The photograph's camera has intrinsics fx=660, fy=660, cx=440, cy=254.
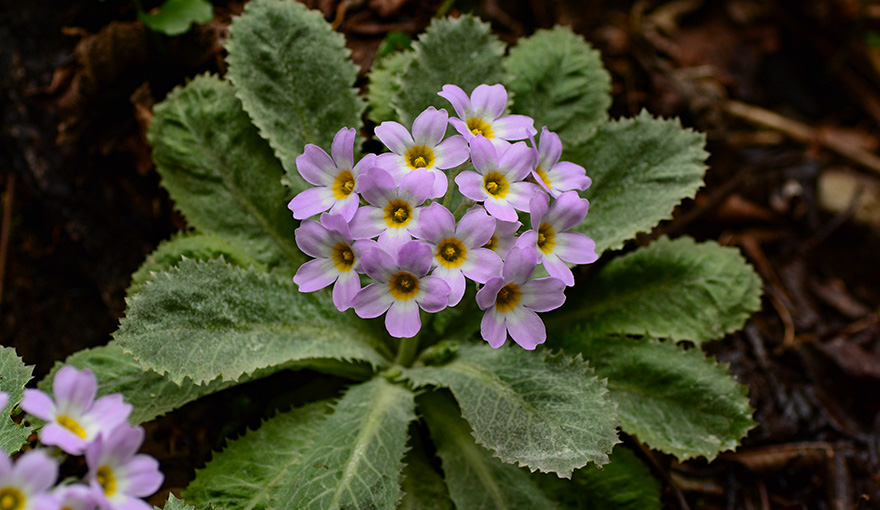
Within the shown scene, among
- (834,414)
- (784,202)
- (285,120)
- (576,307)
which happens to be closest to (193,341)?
(285,120)

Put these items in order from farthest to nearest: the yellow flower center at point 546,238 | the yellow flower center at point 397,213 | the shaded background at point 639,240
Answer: the shaded background at point 639,240
the yellow flower center at point 546,238
the yellow flower center at point 397,213

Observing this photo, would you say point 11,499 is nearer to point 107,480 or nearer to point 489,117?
point 107,480

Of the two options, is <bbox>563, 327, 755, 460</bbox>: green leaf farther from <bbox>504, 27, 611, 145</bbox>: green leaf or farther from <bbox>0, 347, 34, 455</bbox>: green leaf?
<bbox>0, 347, 34, 455</bbox>: green leaf

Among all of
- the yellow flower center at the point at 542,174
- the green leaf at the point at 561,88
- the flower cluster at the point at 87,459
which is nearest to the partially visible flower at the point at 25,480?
the flower cluster at the point at 87,459

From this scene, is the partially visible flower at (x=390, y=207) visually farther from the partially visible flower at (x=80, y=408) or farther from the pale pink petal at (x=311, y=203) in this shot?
the partially visible flower at (x=80, y=408)

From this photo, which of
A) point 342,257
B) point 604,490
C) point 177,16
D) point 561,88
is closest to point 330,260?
point 342,257

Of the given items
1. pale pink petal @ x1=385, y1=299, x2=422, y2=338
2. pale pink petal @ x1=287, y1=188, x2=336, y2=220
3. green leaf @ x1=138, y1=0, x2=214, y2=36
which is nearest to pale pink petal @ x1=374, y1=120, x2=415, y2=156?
pale pink petal @ x1=287, y1=188, x2=336, y2=220
